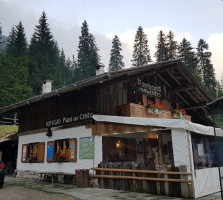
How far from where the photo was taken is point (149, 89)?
13523 mm

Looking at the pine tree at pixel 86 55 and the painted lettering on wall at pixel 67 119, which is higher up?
the pine tree at pixel 86 55

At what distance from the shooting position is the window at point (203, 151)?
27.4 feet

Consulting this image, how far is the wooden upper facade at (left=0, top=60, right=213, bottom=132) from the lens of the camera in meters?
11.5

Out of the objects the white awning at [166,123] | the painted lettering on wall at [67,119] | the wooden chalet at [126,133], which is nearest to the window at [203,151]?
the wooden chalet at [126,133]

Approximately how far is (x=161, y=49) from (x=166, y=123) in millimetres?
43285

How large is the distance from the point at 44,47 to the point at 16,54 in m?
7.27

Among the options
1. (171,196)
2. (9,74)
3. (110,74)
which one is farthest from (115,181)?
(9,74)

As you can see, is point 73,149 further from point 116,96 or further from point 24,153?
point 24,153

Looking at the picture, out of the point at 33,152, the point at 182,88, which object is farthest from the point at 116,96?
the point at 33,152

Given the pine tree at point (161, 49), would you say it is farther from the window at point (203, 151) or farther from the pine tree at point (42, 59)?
the window at point (203, 151)

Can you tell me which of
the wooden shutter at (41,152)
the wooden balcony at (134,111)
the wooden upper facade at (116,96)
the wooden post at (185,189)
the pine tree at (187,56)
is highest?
the pine tree at (187,56)

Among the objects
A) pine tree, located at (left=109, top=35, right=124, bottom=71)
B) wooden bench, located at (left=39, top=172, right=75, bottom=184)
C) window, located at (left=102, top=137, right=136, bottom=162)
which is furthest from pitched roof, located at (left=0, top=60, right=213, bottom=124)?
pine tree, located at (left=109, top=35, right=124, bottom=71)

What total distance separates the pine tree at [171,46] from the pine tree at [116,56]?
14.2 m

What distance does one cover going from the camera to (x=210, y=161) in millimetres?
9109
